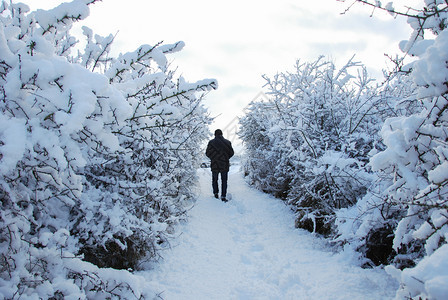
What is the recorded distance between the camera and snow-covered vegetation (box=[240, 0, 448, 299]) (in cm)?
151

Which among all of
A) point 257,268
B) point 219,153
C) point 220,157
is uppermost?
point 219,153

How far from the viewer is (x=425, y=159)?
184 cm

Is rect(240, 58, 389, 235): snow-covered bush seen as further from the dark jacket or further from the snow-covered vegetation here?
the dark jacket

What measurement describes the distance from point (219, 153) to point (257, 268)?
462 centimetres

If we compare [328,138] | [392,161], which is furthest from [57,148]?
[328,138]

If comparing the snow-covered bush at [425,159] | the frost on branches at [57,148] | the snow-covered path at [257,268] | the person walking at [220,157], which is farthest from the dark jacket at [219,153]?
the snow-covered bush at [425,159]

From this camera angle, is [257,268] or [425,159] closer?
[425,159]

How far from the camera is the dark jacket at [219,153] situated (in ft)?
26.2

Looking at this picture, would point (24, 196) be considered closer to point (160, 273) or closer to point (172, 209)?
point (160, 273)

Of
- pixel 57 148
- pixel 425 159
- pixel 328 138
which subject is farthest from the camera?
pixel 328 138

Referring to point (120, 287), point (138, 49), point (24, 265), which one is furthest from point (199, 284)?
Result: point (138, 49)

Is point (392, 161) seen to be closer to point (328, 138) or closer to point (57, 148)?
point (57, 148)

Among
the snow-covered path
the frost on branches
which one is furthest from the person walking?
the frost on branches

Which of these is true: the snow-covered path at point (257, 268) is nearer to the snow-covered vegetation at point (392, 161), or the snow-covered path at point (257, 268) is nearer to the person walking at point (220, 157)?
the snow-covered vegetation at point (392, 161)
